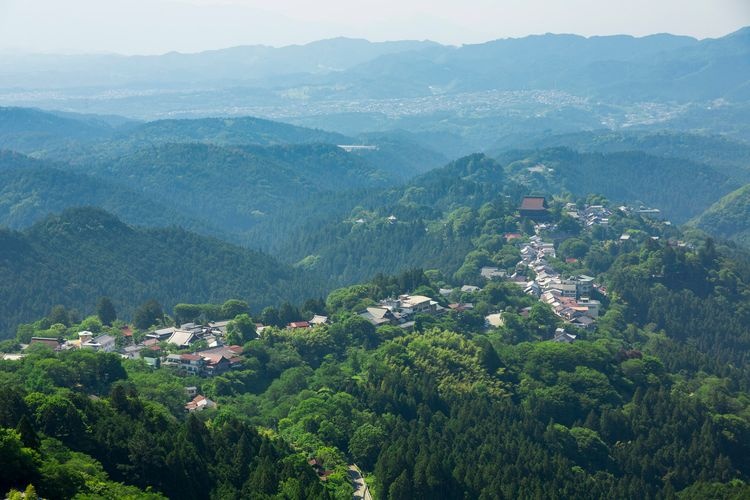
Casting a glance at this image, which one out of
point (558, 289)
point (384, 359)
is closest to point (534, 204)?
point (558, 289)

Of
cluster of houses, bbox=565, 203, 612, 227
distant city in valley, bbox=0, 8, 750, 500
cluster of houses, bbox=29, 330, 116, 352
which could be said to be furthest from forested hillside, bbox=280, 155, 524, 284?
cluster of houses, bbox=29, 330, 116, 352

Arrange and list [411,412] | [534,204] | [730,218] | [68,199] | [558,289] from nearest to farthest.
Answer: [411,412], [558,289], [534,204], [68,199], [730,218]

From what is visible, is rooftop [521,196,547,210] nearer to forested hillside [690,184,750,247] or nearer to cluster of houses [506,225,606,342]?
cluster of houses [506,225,606,342]

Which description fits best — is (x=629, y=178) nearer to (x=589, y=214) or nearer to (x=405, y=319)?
(x=589, y=214)

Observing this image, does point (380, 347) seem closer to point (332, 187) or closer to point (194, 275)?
point (194, 275)

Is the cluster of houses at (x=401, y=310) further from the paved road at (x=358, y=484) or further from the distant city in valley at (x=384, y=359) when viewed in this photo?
the paved road at (x=358, y=484)

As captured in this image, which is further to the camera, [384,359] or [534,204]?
[534,204]
